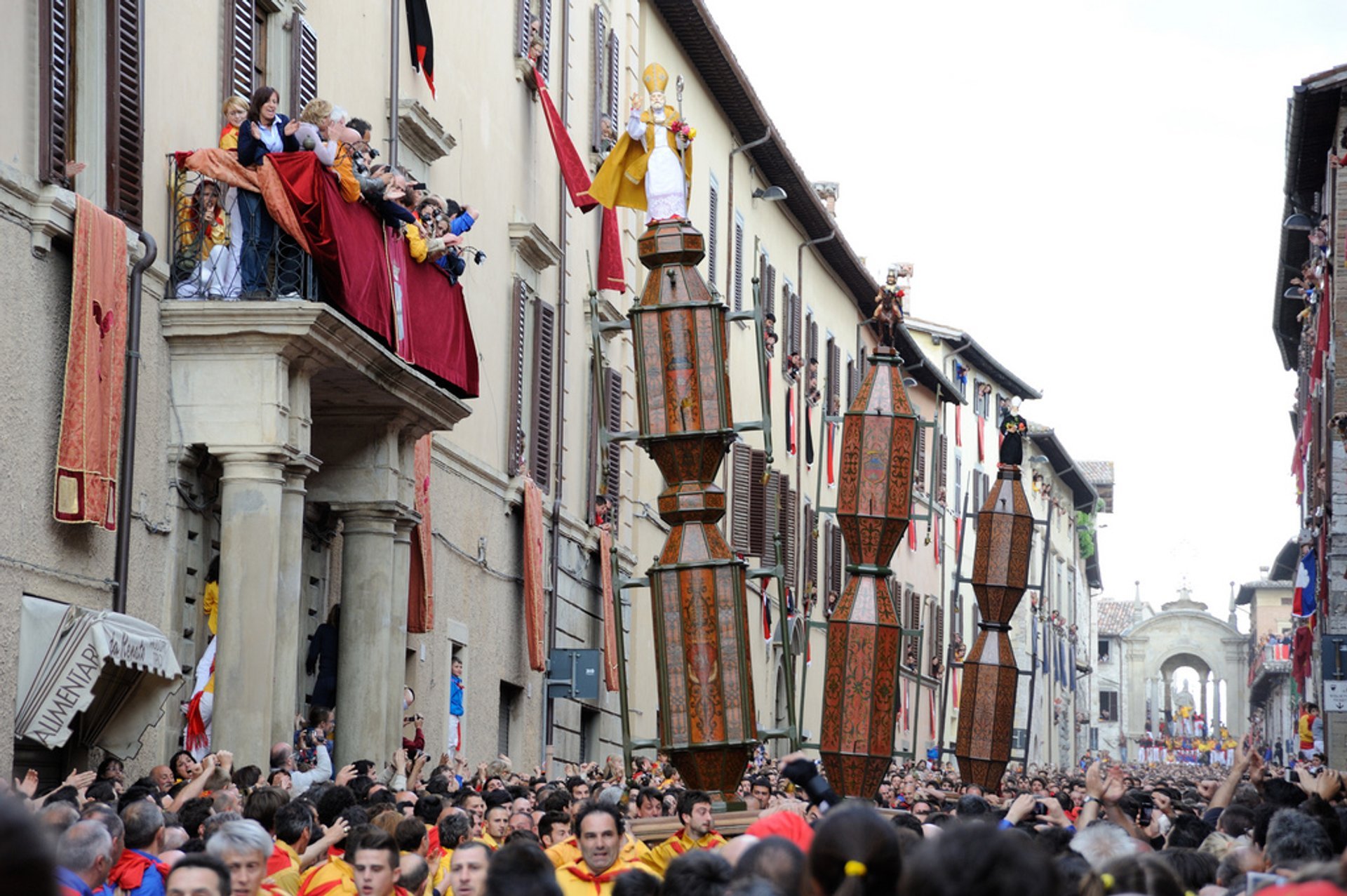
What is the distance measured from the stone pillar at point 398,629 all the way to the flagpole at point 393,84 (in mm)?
3929

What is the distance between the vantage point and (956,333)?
55.1 m

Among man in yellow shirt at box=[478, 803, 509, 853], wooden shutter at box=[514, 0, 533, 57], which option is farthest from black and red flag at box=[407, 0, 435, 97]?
man in yellow shirt at box=[478, 803, 509, 853]

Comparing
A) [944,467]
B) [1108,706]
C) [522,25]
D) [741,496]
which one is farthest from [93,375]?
[1108,706]

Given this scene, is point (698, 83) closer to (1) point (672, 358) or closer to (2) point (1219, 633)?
(1) point (672, 358)

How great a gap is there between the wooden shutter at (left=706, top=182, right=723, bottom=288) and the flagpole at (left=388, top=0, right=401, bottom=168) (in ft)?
40.0

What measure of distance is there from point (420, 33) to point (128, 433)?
7.64 metres

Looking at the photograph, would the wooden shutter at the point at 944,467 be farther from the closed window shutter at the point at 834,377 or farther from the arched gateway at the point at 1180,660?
the arched gateway at the point at 1180,660

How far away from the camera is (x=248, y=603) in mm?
14852

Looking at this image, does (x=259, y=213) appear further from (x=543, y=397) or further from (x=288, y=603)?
(x=543, y=397)

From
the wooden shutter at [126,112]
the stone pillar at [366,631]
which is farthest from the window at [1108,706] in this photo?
the wooden shutter at [126,112]

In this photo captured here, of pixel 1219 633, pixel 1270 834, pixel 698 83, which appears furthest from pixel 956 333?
pixel 1219 633

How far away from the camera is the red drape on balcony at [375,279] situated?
15.3 meters

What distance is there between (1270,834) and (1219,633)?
107048mm

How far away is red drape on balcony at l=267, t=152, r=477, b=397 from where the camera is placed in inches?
602
